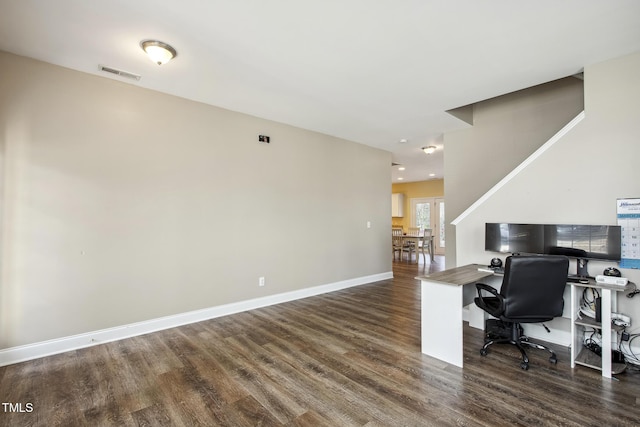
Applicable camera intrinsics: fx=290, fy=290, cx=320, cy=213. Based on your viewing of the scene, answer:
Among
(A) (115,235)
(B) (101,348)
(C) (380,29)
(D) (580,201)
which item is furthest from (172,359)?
(D) (580,201)

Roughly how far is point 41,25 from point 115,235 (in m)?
2.00

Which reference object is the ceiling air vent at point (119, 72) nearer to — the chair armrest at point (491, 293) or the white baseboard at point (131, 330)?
the white baseboard at point (131, 330)

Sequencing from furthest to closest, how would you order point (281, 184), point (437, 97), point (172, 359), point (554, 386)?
point (281, 184) → point (437, 97) → point (172, 359) → point (554, 386)

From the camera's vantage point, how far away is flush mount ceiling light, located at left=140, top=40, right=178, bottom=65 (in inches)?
101

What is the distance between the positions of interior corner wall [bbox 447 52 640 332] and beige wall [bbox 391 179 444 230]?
8223 millimetres

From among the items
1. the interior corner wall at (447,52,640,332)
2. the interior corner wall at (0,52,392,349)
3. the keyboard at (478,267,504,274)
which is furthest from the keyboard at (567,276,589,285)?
the interior corner wall at (0,52,392,349)

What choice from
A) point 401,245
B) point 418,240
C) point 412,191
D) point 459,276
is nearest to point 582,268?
point 459,276

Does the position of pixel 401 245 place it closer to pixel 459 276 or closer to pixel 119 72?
pixel 459 276

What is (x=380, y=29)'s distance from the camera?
2.44 metres

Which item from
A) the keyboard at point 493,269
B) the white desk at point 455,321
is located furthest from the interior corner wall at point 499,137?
the white desk at point 455,321

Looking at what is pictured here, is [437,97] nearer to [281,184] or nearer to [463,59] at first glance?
[463,59]

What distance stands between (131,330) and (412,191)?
11.0 m

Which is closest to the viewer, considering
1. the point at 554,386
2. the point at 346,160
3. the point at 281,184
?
the point at 554,386

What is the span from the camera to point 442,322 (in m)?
2.78
